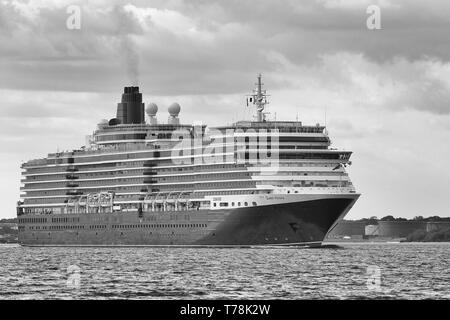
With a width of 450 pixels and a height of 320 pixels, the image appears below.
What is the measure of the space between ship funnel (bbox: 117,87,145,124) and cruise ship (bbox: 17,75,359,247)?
A: 6.7 inches

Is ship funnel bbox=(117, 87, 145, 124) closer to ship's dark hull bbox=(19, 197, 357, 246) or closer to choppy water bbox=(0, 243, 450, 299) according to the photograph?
ship's dark hull bbox=(19, 197, 357, 246)

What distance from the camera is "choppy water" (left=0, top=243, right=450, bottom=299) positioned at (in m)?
70.2

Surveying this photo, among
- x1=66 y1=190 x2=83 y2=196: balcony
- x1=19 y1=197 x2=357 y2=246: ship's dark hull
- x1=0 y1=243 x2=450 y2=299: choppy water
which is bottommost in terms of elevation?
x1=0 y1=243 x2=450 y2=299: choppy water

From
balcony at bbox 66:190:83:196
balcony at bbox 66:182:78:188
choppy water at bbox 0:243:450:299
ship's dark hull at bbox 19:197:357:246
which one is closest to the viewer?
choppy water at bbox 0:243:450:299

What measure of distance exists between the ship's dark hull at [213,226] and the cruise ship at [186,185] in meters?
0.10

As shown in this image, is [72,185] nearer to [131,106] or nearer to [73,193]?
[73,193]

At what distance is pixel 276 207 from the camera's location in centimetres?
12719

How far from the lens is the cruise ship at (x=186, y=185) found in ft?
422

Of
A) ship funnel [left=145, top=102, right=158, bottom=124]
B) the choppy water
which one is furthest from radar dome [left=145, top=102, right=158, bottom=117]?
the choppy water

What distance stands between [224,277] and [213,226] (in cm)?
5021

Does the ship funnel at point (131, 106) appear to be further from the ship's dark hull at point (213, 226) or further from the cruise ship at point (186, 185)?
the ship's dark hull at point (213, 226)

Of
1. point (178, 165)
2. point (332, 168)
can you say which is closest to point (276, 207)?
point (332, 168)

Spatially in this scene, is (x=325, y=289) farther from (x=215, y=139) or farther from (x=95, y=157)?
(x=95, y=157)
